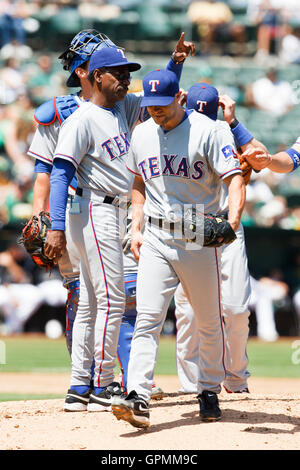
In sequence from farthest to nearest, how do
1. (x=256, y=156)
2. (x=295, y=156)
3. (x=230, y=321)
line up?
(x=230, y=321) < (x=295, y=156) < (x=256, y=156)

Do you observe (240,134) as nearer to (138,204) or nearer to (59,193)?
(138,204)

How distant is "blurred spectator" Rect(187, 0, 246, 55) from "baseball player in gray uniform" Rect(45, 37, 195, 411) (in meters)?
11.0

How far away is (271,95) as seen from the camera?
1457cm

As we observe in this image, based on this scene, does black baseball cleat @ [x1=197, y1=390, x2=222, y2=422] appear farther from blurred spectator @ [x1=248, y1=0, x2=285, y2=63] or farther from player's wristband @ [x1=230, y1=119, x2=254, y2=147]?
blurred spectator @ [x1=248, y1=0, x2=285, y2=63]

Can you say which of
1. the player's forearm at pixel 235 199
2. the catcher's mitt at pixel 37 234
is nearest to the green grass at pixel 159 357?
the catcher's mitt at pixel 37 234

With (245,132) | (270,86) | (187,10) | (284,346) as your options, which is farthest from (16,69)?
(245,132)

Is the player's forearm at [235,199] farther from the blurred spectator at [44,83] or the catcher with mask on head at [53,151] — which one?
the blurred spectator at [44,83]

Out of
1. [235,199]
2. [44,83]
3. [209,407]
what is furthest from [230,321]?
[44,83]

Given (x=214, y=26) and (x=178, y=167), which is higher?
(x=214, y=26)

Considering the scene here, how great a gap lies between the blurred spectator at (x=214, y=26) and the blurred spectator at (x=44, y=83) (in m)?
2.99

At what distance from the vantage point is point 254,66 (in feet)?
48.5

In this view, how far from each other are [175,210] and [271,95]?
11.0 meters

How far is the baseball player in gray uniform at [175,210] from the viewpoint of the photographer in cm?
400

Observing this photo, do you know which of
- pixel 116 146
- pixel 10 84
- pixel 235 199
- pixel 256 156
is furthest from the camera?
pixel 10 84
